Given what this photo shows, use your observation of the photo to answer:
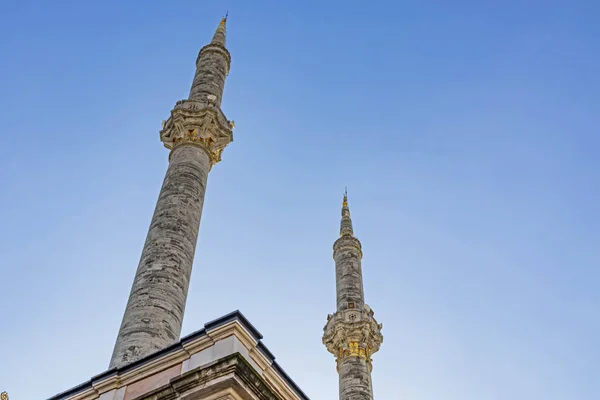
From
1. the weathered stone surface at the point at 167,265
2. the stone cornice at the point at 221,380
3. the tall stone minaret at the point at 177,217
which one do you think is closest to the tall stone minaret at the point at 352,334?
the tall stone minaret at the point at 177,217

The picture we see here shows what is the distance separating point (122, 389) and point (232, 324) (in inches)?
71.1

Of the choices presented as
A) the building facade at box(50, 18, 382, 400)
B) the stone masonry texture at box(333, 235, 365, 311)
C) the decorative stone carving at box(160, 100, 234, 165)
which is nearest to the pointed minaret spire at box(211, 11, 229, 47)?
the building facade at box(50, 18, 382, 400)

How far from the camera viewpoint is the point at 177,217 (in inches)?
730

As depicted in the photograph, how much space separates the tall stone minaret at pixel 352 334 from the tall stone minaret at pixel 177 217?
9693mm

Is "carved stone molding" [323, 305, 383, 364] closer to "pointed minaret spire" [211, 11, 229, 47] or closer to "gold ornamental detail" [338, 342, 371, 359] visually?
"gold ornamental detail" [338, 342, 371, 359]

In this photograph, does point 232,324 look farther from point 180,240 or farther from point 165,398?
point 180,240

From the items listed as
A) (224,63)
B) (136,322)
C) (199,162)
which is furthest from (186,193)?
(224,63)

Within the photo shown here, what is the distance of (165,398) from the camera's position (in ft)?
29.3

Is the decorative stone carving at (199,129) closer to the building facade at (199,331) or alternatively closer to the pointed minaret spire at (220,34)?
the building facade at (199,331)

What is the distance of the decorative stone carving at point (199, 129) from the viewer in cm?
2194

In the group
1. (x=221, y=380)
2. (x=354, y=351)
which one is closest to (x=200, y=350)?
(x=221, y=380)

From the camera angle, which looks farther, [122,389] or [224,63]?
[224,63]

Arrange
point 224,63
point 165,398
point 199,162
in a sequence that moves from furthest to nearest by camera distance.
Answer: point 224,63 → point 199,162 → point 165,398

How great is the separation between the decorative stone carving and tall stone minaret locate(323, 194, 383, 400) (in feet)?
31.5
